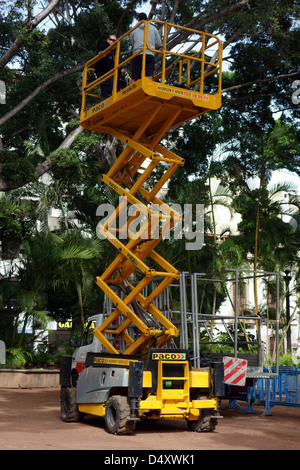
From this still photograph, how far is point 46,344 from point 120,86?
15216 millimetres

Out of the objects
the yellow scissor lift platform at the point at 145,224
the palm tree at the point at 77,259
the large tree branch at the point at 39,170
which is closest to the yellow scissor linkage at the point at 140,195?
the yellow scissor lift platform at the point at 145,224


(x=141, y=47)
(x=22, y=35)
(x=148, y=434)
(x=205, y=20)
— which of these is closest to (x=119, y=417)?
(x=148, y=434)

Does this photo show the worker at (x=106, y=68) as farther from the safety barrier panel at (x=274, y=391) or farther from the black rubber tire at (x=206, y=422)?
the safety barrier panel at (x=274, y=391)

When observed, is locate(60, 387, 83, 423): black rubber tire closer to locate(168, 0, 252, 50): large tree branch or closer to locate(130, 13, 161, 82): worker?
locate(130, 13, 161, 82): worker

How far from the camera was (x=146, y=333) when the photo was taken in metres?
11.8

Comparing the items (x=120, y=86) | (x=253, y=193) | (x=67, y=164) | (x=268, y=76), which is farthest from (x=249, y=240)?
(x=120, y=86)

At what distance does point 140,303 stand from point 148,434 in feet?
8.66

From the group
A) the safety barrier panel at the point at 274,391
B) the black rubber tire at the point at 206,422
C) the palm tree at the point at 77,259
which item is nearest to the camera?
the black rubber tire at the point at 206,422

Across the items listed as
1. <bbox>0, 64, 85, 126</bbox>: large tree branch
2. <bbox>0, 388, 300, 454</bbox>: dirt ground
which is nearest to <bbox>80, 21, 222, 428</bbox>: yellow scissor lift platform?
<bbox>0, 388, 300, 454</bbox>: dirt ground

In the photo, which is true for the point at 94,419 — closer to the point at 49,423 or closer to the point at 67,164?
the point at 49,423

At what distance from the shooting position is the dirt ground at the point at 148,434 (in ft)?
31.8

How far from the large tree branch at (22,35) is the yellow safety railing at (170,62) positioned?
180 centimetres

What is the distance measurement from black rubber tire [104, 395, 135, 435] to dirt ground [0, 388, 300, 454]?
0.47ft

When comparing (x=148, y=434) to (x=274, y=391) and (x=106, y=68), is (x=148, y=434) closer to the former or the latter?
(x=274, y=391)
